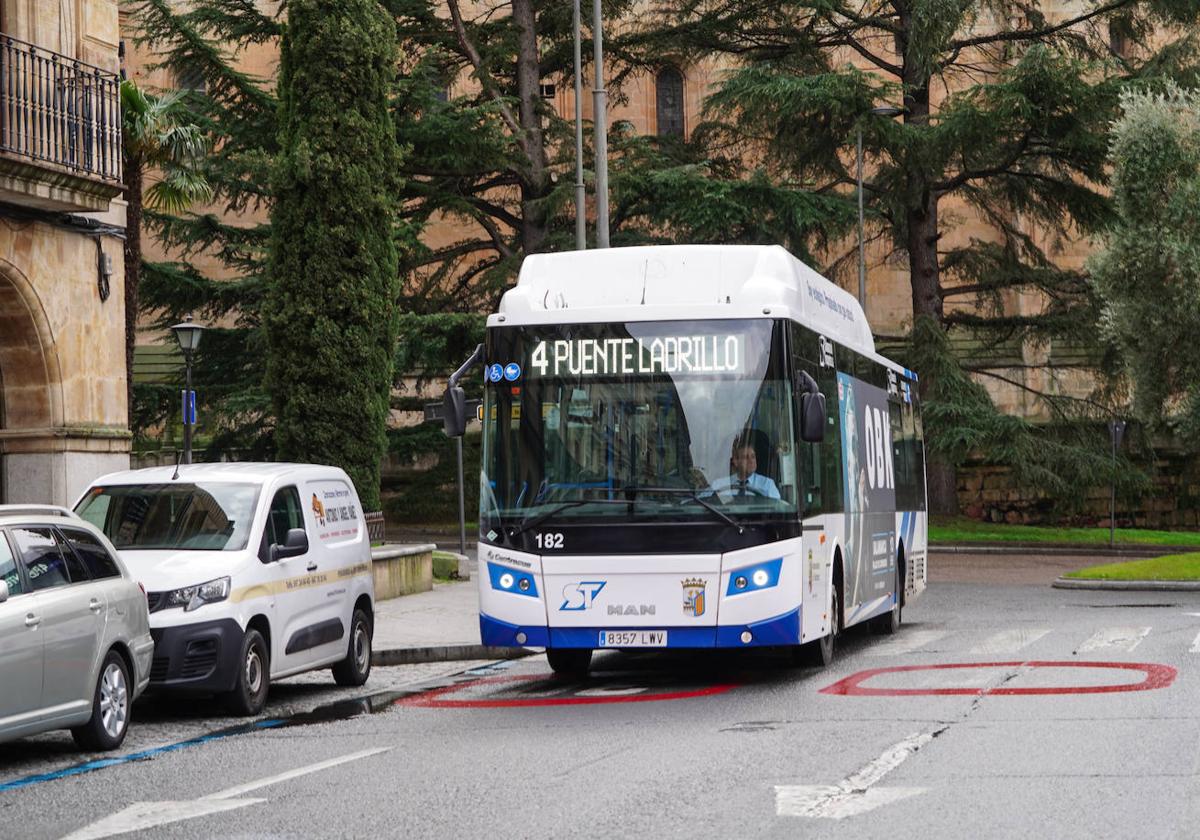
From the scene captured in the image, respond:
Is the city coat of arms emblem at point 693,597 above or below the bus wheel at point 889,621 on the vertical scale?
above

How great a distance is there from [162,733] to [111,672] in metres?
1.15

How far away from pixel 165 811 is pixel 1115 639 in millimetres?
11314

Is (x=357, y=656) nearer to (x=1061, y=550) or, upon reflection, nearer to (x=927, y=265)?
(x=1061, y=550)

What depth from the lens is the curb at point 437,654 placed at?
57.8ft

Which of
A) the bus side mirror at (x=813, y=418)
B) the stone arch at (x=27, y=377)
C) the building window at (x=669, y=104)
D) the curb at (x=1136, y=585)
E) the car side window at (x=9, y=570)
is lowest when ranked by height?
the curb at (x=1136, y=585)

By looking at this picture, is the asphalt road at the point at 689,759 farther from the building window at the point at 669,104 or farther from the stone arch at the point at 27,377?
the building window at the point at 669,104

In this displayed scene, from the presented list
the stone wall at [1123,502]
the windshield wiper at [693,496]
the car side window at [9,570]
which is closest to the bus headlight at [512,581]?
the windshield wiper at [693,496]

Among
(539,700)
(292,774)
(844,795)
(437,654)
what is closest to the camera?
(844,795)

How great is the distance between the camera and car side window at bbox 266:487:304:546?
13922mm

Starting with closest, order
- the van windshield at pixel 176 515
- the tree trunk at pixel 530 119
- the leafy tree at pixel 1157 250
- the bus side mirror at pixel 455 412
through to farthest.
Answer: the van windshield at pixel 176 515, the bus side mirror at pixel 455 412, the leafy tree at pixel 1157 250, the tree trunk at pixel 530 119

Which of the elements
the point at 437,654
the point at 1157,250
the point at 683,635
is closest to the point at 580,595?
the point at 683,635

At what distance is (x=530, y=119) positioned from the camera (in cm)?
4144

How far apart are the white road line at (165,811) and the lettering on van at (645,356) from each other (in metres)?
4.99

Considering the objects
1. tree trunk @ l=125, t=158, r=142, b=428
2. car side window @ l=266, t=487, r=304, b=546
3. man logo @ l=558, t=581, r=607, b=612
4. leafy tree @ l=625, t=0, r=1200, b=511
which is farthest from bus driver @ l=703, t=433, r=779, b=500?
leafy tree @ l=625, t=0, r=1200, b=511
